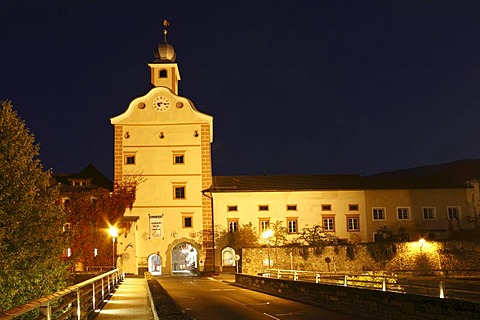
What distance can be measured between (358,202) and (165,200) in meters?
16.9

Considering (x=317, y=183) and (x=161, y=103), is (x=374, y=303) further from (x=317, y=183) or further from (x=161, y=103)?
(x=161, y=103)

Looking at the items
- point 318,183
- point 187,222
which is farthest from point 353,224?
point 187,222

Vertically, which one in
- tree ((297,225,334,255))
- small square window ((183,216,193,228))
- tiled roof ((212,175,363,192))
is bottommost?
tree ((297,225,334,255))

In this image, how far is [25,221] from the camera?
19.2 m

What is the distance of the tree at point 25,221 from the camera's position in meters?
18.6

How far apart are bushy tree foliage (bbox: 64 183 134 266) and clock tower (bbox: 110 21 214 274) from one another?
1.27 metres

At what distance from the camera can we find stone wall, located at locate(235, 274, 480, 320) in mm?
13344

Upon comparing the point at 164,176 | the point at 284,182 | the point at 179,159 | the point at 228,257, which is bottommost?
the point at 228,257

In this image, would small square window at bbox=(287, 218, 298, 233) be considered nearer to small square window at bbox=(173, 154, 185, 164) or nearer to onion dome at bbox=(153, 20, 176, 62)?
small square window at bbox=(173, 154, 185, 164)

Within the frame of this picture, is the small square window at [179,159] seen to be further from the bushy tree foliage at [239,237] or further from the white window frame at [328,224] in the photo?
the white window frame at [328,224]

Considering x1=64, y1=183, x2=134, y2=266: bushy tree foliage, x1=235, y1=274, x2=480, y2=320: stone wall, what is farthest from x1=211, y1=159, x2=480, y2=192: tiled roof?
x1=235, y1=274, x2=480, y2=320: stone wall

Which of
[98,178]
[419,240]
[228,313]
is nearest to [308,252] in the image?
[419,240]

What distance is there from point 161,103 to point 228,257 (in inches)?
589

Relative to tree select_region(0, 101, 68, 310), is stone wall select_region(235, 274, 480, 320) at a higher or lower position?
lower
